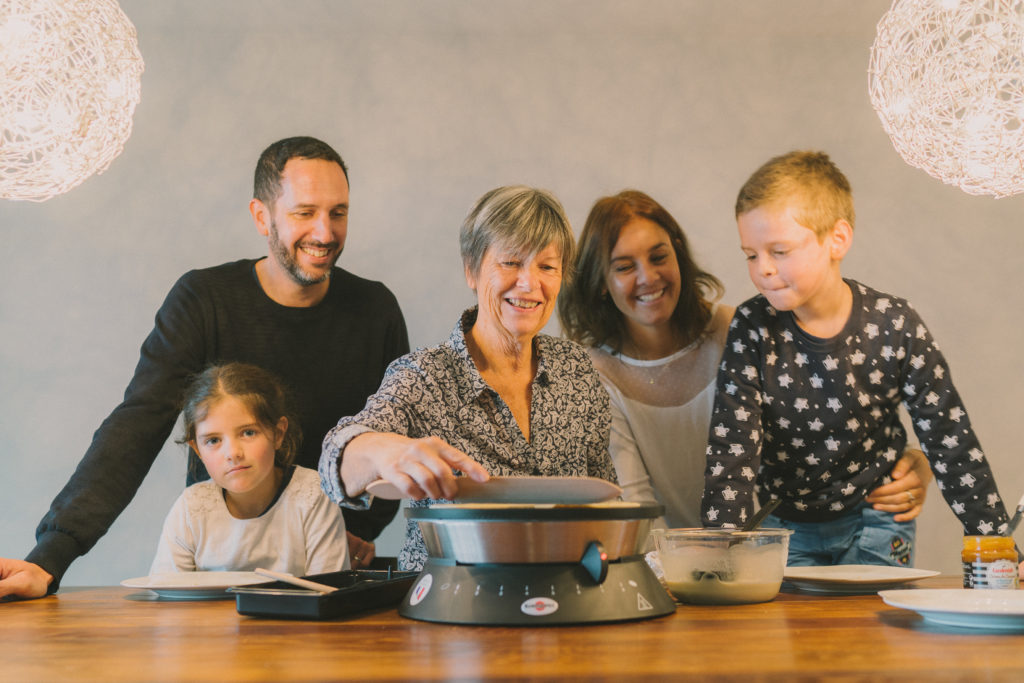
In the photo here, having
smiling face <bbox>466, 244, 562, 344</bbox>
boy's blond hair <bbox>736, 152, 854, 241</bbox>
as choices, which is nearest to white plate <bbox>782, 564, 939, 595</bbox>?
smiling face <bbox>466, 244, 562, 344</bbox>

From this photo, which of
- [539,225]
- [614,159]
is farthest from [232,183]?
[539,225]

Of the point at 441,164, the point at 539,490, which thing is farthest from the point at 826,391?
the point at 441,164

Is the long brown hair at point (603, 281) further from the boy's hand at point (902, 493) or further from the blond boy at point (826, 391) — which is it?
the boy's hand at point (902, 493)

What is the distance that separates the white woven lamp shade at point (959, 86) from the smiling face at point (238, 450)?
1.58 m

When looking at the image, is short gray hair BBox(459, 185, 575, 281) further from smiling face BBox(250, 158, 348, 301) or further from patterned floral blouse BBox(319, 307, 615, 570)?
smiling face BBox(250, 158, 348, 301)

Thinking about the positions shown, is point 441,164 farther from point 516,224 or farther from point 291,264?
point 516,224

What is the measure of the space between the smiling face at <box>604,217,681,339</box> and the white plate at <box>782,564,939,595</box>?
3.29ft

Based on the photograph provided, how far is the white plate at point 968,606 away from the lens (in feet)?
2.87

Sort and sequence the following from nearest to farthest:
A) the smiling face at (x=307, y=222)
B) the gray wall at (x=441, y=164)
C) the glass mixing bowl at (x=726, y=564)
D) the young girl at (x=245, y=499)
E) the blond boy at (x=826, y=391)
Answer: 1. the glass mixing bowl at (x=726, y=564)
2. the blond boy at (x=826, y=391)
3. the young girl at (x=245, y=499)
4. the smiling face at (x=307, y=222)
5. the gray wall at (x=441, y=164)

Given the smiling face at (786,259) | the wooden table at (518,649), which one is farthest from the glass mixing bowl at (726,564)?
the smiling face at (786,259)

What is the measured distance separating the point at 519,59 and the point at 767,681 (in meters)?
2.92

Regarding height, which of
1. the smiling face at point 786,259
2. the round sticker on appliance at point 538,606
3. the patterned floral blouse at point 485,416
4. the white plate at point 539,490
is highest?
the smiling face at point 786,259

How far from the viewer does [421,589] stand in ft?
3.24

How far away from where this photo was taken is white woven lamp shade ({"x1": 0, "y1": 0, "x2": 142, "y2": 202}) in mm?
1553
